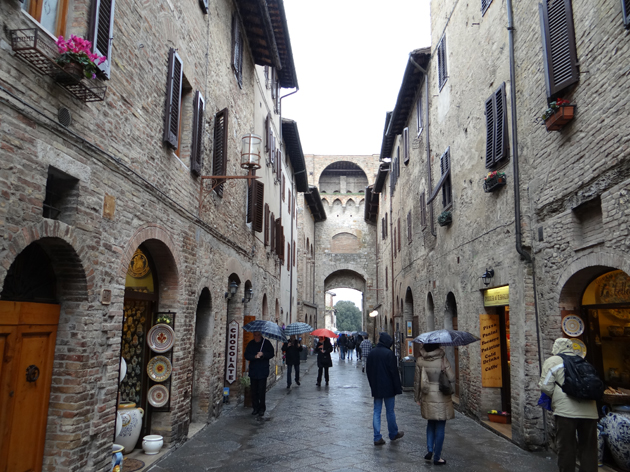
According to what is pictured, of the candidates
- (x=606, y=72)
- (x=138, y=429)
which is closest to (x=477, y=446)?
(x=138, y=429)

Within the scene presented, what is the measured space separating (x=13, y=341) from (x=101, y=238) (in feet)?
4.30

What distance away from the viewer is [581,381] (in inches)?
202

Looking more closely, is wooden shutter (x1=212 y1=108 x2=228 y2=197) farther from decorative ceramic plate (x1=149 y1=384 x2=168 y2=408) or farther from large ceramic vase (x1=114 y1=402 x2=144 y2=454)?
large ceramic vase (x1=114 y1=402 x2=144 y2=454)

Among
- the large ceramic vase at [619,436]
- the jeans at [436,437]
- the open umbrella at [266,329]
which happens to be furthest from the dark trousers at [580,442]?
the open umbrella at [266,329]

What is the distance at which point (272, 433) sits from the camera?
8242 mm

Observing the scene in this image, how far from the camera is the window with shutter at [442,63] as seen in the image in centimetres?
1292

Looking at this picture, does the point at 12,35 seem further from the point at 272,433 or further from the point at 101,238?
the point at 272,433

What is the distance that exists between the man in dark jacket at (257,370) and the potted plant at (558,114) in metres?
6.15

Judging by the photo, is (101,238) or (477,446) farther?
(477,446)

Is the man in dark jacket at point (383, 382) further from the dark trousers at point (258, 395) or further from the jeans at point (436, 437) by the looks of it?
the dark trousers at point (258, 395)

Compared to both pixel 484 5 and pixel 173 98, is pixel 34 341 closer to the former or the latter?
pixel 173 98

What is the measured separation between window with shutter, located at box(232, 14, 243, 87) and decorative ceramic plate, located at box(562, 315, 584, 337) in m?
8.04

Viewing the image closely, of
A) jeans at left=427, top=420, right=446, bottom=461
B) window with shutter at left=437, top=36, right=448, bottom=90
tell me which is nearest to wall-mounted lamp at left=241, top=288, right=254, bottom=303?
jeans at left=427, top=420, right=446, bottom=461

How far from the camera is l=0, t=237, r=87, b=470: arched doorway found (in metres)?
4.10
